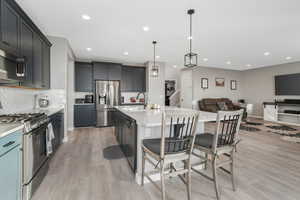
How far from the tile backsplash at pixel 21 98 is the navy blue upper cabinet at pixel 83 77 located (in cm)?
192

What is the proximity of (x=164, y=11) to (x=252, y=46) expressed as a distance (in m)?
3.54

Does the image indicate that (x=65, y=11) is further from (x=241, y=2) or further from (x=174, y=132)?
(x=241, y=2)

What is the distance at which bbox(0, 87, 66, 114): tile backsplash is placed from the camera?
7.62ft

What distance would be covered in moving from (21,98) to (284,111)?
930cm

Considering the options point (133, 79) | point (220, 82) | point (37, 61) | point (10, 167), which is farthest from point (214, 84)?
point (10, 167)

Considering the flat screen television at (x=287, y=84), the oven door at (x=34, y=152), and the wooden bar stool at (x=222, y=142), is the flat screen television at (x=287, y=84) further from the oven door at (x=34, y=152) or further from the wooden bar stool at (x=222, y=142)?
the oven door at (x=34, y=152)

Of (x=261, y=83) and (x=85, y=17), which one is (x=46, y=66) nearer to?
(x=85, y=17)

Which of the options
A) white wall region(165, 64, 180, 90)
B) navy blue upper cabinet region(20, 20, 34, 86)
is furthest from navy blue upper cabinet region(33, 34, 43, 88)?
white wall region(165, 64, 180, 90)

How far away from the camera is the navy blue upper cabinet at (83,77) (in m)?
5.46

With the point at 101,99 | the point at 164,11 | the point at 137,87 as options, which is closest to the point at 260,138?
the point at 164,11

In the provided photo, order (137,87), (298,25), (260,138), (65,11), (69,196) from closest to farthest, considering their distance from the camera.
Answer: (69,196) < (65,11) < (298,25) < (260,138) < (137,87)

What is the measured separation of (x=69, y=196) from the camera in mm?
1727

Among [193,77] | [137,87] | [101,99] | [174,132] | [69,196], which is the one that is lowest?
[69,196]

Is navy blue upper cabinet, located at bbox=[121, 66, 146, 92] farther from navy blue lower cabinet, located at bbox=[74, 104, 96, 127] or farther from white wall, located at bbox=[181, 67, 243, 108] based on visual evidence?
white wall, located at bbox=[181, 67, 243, 108]
